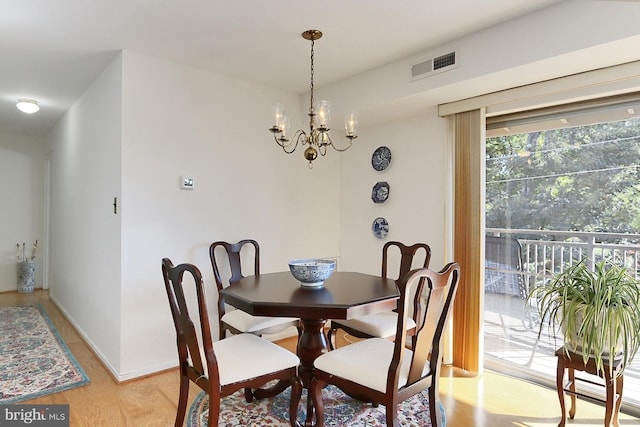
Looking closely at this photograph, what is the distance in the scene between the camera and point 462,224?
314 cm

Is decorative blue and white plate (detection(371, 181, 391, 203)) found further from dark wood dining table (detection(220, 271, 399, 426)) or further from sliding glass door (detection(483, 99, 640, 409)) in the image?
dark wood dining table (detection(220, 271, 399, 426))

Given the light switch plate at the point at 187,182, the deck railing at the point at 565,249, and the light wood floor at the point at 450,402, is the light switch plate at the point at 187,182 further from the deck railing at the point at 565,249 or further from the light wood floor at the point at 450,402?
the deck railing at the point at 565,249

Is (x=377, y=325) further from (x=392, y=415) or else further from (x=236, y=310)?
(x=236, y=310)

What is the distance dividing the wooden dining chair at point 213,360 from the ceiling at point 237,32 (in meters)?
1.55

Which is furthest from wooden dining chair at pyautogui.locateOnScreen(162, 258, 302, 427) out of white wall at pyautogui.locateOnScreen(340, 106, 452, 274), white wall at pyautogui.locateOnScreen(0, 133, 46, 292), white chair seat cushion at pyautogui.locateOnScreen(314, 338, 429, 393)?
white wall at pyautogui.locateOnScreen(0, 133, 46, 292)

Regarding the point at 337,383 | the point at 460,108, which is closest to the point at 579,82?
the point at 460,108

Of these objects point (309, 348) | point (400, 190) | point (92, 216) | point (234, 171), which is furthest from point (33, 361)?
point (400, 190)

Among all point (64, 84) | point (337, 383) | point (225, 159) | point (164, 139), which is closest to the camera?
point (337, 383)

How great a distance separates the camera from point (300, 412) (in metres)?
2.41

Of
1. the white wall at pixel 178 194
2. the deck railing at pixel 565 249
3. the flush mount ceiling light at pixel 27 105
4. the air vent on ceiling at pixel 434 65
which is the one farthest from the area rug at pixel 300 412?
the flush mount ceiling light at pixel 27 105

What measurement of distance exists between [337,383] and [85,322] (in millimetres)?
2987

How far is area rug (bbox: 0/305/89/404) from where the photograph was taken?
270 cm

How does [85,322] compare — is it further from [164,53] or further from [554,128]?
[554,128]

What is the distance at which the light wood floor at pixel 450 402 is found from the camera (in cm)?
234
